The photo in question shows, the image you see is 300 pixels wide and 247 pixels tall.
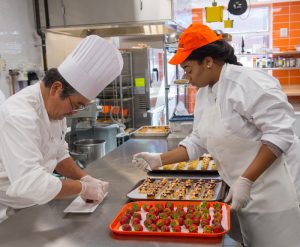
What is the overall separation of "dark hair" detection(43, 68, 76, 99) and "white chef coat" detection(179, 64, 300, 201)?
2.31ft

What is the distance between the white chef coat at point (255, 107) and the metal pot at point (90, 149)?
2376mm

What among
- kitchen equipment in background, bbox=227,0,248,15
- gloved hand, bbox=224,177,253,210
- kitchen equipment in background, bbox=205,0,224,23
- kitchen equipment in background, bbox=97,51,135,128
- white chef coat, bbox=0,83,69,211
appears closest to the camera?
white chef coat, bbox=0,83,69,211

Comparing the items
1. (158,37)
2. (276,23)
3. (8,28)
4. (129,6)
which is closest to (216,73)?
(129,6)

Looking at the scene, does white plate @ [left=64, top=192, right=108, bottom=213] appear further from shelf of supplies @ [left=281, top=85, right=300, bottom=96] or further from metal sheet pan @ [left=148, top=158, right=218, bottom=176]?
shelf of supplies @ [left=281, top=85, right=300, bottom=96]

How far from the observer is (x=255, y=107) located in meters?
1.59

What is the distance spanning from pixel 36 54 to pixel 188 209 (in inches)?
110

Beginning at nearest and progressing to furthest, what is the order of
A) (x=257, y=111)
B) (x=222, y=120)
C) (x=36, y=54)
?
(x=257, y=111) < (x=222, y=120) < (x=36, y=54)

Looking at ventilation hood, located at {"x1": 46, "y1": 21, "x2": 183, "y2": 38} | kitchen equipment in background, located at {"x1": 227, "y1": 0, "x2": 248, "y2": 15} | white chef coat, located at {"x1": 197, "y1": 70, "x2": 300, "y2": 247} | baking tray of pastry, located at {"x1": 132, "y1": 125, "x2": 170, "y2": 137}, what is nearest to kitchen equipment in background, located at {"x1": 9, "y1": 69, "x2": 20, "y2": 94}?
ventilation hood, located at {"x1": 46, "y1": 21, "x2": 183, "y2": 38}

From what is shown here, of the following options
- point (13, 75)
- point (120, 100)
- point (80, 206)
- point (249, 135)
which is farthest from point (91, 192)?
point (120, 100)

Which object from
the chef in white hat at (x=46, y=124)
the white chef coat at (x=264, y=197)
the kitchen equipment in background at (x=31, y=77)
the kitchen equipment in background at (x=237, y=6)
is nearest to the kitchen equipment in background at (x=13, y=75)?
the kitchen equipment in background at (x=31, y=77)

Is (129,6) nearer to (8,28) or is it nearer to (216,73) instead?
(8,28)

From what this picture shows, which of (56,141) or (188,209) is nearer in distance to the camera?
(188,209)

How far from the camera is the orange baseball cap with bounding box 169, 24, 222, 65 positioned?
1.65 m

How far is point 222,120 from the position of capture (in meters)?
1.72
